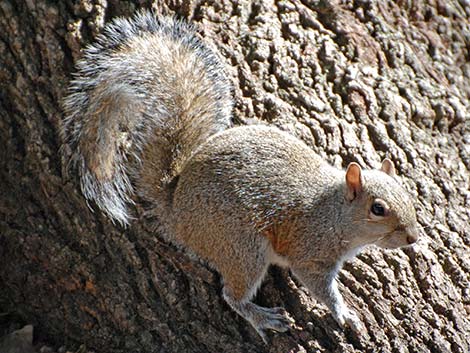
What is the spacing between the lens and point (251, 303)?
9.04 ft

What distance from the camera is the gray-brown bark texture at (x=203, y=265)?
2709 millimetres

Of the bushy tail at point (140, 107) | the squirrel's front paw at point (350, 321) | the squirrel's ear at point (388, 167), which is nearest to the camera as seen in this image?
the squirrel's front paw at point (350, 321)

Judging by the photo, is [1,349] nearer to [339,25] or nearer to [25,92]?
[25,92]

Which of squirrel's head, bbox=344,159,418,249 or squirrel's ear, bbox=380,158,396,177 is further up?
squirrel's ear, bbox=380,158,396,177

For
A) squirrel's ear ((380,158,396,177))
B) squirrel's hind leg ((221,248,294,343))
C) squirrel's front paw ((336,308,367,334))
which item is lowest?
squirrel's hind leg ((221,248,294,343))

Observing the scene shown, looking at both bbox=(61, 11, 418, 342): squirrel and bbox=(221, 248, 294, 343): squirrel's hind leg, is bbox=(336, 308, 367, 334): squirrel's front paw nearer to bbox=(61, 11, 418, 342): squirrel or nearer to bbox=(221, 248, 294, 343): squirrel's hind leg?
bbox=(61, 11, 418, 342): squirrel

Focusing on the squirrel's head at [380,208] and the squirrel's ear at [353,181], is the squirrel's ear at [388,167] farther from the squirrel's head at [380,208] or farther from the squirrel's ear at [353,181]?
the squirrel's ear at [353,181]

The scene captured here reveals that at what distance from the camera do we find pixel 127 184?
2.86 metres

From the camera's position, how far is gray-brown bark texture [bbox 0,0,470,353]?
2709 mm

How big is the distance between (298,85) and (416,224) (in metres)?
0.76

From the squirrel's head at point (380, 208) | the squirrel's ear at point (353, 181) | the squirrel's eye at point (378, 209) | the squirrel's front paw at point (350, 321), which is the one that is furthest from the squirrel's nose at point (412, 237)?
the squirrel's front paw at point (350, 321)

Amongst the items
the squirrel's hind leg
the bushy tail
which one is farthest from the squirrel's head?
the bushy tail

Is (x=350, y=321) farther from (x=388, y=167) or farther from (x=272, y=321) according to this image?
(x=388, y=167)

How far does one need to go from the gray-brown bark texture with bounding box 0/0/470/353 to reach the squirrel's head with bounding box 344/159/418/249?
5.0 inches
